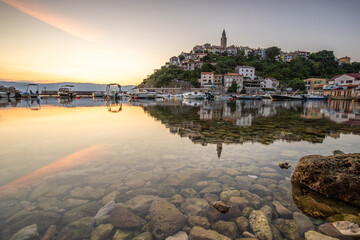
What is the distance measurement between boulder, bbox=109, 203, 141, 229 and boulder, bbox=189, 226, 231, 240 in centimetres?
89

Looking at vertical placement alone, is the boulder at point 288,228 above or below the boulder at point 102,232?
above

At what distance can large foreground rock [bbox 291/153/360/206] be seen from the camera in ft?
11.9

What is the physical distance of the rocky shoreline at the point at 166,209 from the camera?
2822mm

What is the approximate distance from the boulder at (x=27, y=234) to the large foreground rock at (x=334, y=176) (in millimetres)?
5237

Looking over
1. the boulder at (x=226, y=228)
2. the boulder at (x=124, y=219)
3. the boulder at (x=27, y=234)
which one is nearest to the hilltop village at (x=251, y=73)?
the boulder at (x=226, y=228)

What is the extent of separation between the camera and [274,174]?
4840 millimetres

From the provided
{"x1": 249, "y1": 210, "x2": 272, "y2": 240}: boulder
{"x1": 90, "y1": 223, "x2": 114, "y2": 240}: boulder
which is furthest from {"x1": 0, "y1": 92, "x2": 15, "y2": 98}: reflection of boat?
{"x1": 249, "y1": 210, "x2": 272, "y2": 240}: boulder

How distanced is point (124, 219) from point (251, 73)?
112072 mm

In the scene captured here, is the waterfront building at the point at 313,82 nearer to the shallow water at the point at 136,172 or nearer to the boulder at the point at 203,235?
the shallow water at the point at 136,172

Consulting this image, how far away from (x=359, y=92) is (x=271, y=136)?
6699 centimetres

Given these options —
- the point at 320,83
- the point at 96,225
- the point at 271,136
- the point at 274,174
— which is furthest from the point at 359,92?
the point at 96,225

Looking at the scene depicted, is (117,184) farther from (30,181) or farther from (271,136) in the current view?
(271,136)

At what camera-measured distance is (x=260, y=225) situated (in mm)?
2947

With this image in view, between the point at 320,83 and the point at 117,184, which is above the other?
the point at 320,83
